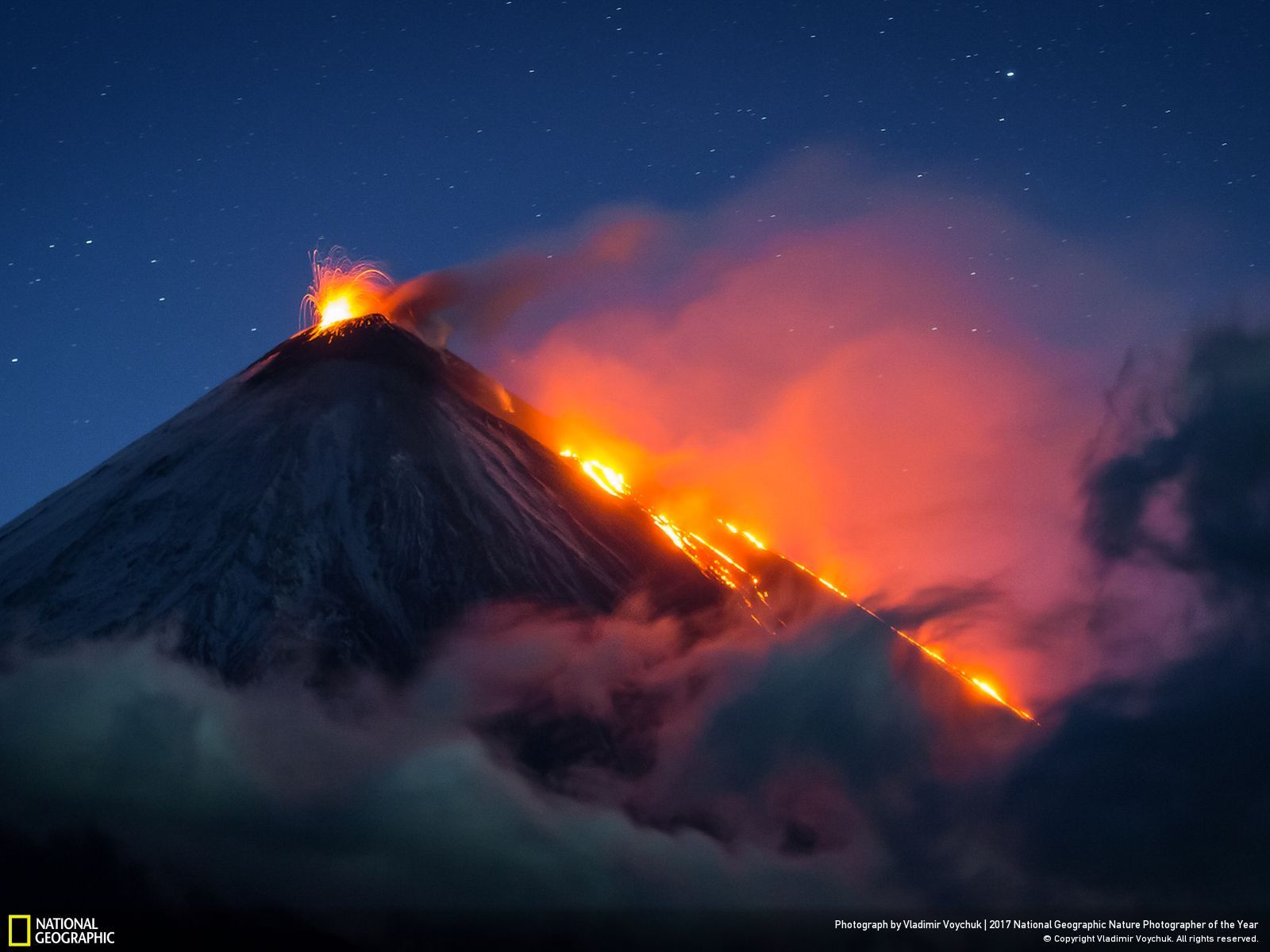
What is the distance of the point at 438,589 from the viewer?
48.2m

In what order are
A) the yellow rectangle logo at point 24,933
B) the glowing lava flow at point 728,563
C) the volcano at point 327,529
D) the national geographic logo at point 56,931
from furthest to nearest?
the glowing lava flow at point 728,563 < the volcano at point 327,529 < the national geographic logo at point 56,931 < the yellow rectangle logo at point 24,933

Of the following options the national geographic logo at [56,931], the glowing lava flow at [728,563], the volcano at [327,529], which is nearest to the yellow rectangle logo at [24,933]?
the national geographic logo at [56,931]

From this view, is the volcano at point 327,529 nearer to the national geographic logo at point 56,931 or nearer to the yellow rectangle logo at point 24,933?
the national geographic logo at point 56,931

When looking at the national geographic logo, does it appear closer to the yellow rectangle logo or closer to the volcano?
the yellow rectangle logo

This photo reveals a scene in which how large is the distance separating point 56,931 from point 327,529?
786 inches

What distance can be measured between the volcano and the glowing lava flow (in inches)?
96.3

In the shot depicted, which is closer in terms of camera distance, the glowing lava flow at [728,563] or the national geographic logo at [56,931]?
the national geographic logo at [56,931]

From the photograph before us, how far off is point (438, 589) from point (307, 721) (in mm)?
9507

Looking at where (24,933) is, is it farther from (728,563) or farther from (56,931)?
(728,563)

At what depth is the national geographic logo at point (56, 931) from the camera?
31297 mm

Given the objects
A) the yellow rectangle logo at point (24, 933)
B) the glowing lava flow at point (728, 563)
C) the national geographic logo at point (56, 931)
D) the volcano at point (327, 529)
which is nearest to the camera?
the yellow rectangle logo at point (24, 933)

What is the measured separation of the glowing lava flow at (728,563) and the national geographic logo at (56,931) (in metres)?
37.0

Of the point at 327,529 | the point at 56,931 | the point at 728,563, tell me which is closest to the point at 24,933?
the point at 56,931

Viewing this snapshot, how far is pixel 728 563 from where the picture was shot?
68438 millimetres
